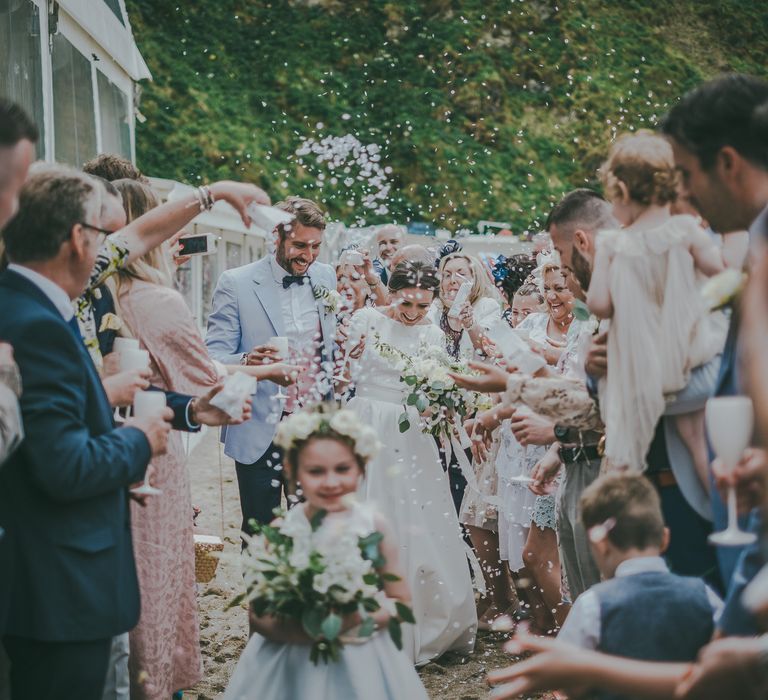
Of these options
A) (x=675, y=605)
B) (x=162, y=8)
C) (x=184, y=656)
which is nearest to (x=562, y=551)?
(x=675, y=605)

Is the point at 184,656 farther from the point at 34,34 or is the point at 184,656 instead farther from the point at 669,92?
the point at 669,92

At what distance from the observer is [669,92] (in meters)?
20.2

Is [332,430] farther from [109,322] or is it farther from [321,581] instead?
[109,322]

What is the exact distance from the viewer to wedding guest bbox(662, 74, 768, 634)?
2502mm

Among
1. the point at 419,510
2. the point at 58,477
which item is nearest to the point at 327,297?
the point at 419,510

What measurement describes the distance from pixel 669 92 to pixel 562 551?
58.8ft

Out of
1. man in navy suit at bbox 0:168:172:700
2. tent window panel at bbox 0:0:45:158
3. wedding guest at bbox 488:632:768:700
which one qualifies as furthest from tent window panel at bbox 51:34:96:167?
wedding guest at bbox 488:632:768:700

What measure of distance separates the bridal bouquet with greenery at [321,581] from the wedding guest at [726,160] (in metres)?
1.02

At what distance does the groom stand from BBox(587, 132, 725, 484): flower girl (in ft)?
8.67

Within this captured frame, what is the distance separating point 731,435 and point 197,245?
3.70 meters

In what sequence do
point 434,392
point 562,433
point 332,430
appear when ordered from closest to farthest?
point 332,430 < point 562,433 < point 434,392

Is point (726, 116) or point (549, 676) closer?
point (549, 676)

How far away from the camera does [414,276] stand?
5762 mm

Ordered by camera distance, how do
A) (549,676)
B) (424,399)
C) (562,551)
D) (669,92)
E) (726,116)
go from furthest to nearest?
(669,92), (424,399), (562,551), (726,116), (549,676)
